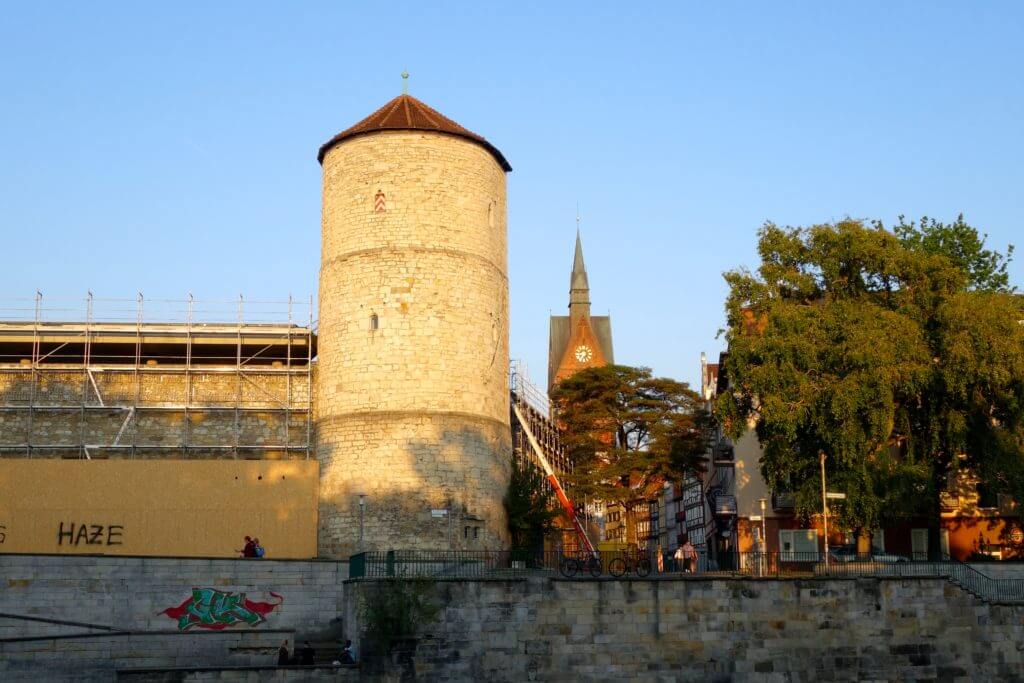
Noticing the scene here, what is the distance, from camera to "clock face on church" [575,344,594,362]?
404ft

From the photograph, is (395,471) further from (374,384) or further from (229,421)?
(229,421)

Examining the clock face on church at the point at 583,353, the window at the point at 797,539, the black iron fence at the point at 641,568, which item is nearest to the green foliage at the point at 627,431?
the window at the point at 797,539

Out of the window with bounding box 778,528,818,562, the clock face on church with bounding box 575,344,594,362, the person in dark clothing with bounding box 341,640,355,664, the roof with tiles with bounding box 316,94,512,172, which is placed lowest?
the person in dark clothing with bounding box 341,640,355,664

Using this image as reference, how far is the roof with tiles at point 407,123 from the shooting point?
4072 cm

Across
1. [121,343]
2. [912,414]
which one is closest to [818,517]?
[912,414]

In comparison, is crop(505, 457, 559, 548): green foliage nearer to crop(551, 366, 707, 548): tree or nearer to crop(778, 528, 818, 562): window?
crop(778, 528, 818, 562): window

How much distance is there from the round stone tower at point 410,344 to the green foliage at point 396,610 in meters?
8.22

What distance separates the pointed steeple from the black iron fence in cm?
9563

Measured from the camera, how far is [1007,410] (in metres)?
35.3

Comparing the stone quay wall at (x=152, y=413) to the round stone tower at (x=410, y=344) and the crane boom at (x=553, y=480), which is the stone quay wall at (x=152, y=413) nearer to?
the round stone tower at (x=410, y=344)

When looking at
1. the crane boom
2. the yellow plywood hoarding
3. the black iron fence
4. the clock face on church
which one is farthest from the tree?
the clock face on church

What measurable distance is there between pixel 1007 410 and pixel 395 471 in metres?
16.9

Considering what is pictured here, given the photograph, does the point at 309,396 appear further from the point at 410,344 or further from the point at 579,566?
the point at 579,566

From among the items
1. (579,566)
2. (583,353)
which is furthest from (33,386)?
(583,353)
